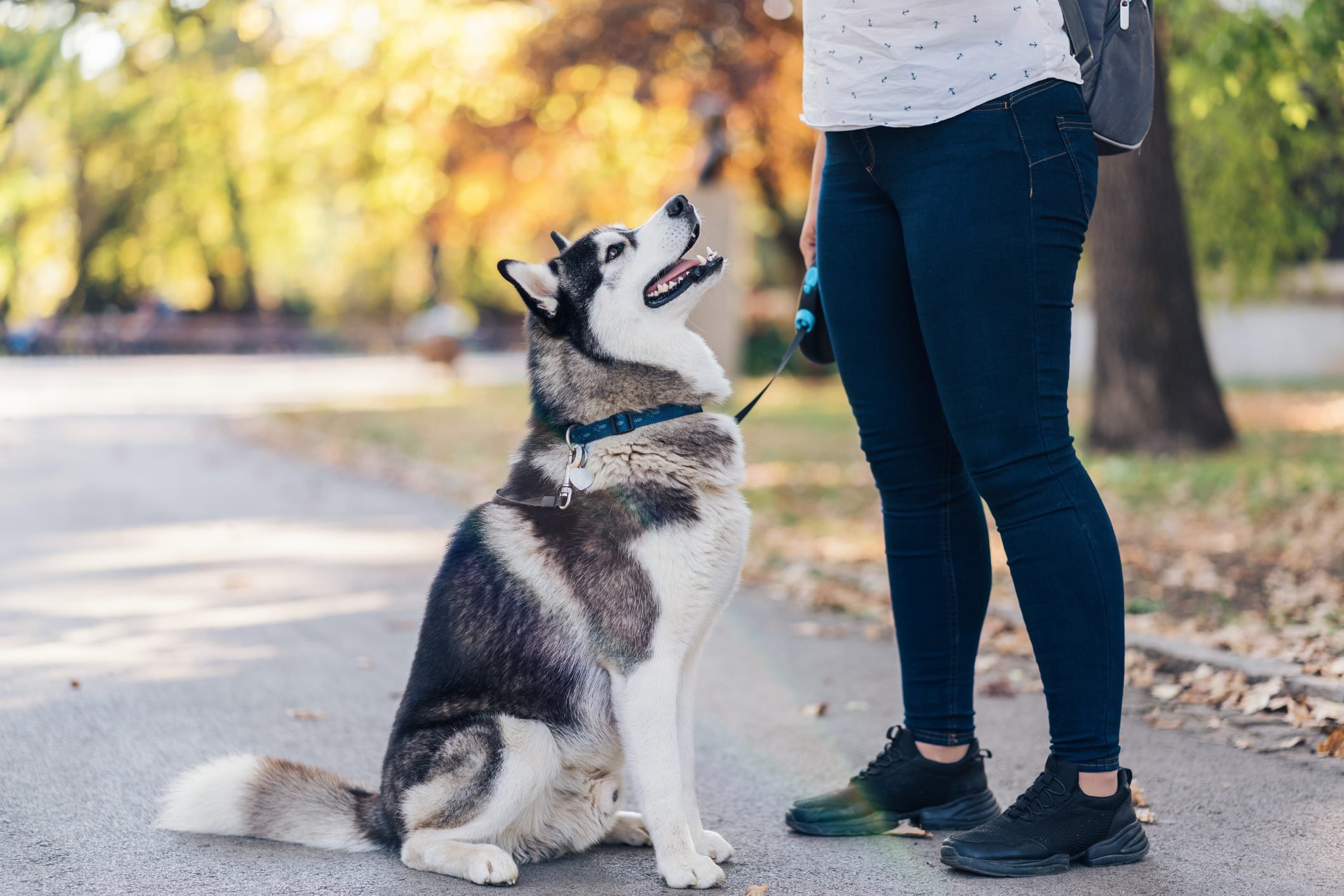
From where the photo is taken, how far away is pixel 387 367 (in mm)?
33000

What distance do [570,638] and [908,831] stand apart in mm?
1004

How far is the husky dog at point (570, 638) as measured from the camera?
9.14 ft

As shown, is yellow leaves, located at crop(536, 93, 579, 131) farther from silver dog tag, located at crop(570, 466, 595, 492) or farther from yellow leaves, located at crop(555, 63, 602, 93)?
silver dog tag, located at crop(570, 466, 595, 492)

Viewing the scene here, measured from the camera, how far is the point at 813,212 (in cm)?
319

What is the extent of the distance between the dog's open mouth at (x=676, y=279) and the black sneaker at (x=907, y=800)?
1244mm

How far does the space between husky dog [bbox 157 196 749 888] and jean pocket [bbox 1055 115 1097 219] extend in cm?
89

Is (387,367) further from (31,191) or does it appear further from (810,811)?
(810,811)

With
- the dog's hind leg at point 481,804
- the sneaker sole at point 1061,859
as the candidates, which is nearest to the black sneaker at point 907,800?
the sneaker sole at point 1061,859

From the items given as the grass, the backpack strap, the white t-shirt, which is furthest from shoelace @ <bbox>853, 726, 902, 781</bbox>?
the grass

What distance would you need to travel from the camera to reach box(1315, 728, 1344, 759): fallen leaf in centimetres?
362

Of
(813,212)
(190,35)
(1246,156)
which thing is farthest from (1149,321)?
(190,35)

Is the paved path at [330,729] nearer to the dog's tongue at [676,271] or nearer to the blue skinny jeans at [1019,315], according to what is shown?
the blue skinny jeans at [1019,315]

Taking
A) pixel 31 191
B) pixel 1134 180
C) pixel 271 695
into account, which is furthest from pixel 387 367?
pixel 271 695

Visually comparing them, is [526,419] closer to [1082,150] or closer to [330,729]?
[330,729]
